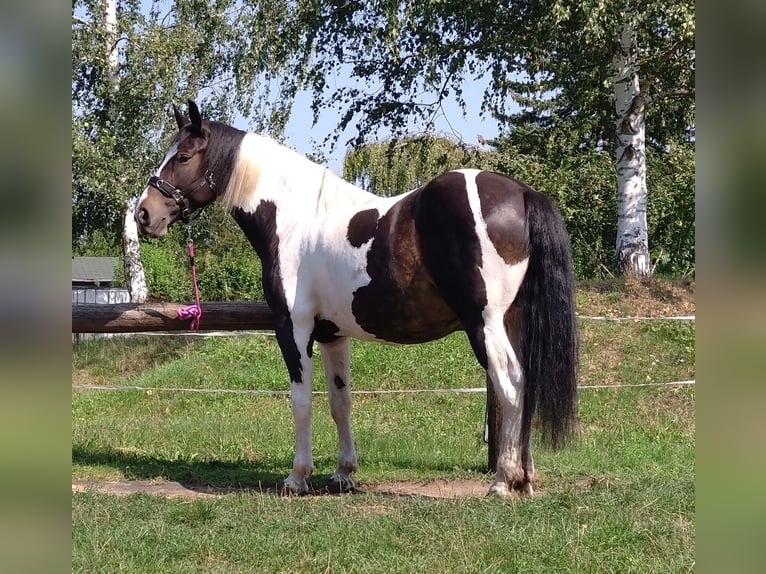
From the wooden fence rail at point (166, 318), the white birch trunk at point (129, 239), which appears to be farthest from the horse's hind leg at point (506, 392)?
the white birch trunk at point (129, 239)

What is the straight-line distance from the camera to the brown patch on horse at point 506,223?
14.9ft

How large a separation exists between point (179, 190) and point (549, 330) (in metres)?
2.79

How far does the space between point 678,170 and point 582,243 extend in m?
3.22

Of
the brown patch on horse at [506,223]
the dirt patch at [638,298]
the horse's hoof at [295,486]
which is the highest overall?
the brown patch on horse at [506,223]

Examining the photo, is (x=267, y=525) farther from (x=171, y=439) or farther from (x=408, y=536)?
(x=171, y=439)

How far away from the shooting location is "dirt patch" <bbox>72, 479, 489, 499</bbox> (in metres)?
5.30

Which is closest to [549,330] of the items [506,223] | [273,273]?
[506,223]

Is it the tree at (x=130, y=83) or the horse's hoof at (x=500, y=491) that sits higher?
the tree at (x=130, y=83)

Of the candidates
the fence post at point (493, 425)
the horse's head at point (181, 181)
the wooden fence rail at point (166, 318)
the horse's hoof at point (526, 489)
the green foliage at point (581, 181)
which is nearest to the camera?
the horse's hoof at point (526, 489)

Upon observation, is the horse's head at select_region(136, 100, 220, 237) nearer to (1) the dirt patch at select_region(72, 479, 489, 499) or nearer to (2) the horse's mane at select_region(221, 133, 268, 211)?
(2) the horse's mane at select_region(221, 133, 268, 211)

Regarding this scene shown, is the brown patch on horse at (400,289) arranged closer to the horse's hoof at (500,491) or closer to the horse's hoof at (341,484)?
the horse's hoof at (500,491)

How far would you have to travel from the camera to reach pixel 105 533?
382cm

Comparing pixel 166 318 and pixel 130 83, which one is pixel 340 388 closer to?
pixel 166 318
